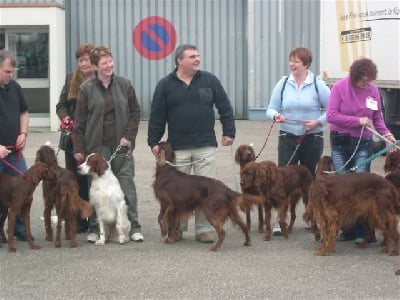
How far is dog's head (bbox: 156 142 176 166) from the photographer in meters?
6.34

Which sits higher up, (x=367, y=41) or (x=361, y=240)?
(x=367, y=41)

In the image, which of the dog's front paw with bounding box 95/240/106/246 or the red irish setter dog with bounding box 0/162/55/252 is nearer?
the red irish setter dog with bounding box 0/162/55/252

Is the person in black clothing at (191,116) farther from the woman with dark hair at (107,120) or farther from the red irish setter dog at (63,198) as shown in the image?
the red irish setter dog at (63,198)

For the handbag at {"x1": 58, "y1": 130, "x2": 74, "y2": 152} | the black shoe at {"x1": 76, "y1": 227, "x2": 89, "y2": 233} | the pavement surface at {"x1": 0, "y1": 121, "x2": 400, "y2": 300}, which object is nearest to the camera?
the pavement surface at {"x1": 0, "y1": 121, "x2": 400, "y2": 300}

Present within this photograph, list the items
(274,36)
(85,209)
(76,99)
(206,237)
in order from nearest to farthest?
(85,209), (206,237), (76,99), (274,36)

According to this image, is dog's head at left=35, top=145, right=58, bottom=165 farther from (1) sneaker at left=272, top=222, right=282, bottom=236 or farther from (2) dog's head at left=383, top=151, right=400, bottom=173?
(2) dog's head at left=383, top=151, right=400, bottom=173

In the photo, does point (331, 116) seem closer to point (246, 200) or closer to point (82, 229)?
point (246, 200)

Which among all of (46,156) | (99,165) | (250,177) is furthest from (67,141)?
(250,177)

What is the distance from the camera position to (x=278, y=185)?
21.2ft

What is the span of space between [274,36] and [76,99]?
38.6 ft

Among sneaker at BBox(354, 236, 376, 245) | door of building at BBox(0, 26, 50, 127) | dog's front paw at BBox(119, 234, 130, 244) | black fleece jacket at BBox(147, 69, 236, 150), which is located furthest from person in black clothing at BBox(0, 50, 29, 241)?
door of building at BBox(0, 26, 50, 127)

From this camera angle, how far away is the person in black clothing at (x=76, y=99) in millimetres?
6625

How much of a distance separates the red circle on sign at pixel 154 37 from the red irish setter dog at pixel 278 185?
38.3 ft

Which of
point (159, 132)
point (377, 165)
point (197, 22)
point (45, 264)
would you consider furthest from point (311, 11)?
point (45, 264)
